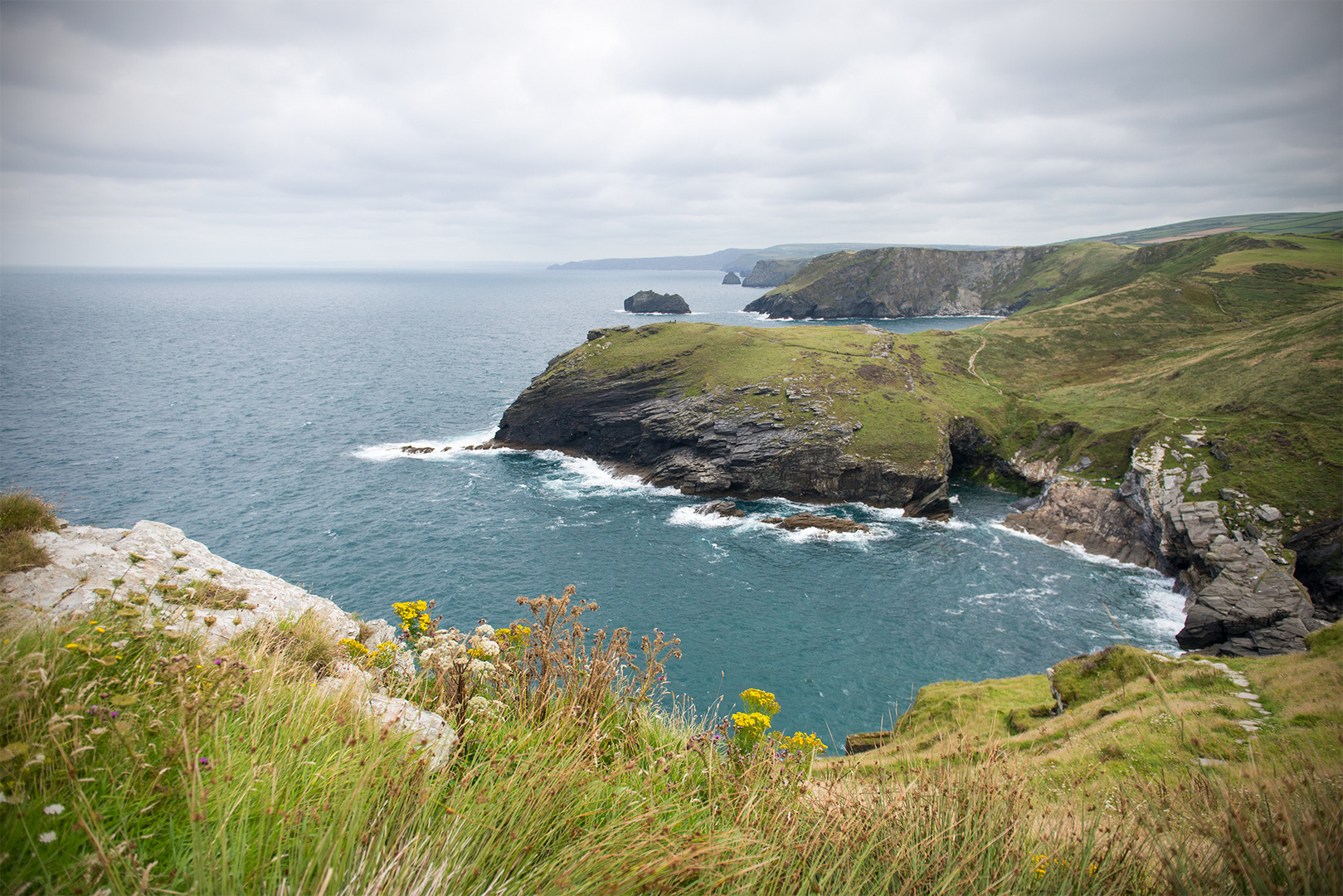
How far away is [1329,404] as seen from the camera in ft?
189

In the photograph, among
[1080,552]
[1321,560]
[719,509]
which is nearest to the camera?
[1321,560]

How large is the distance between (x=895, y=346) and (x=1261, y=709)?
8111 centimetres

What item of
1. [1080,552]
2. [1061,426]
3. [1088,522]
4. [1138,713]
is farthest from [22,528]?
[1061,426]

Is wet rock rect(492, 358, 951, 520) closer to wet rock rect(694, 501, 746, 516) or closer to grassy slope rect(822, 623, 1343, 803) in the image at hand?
wet rock rect(694, 501, 746, 516)

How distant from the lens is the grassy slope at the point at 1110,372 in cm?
5566

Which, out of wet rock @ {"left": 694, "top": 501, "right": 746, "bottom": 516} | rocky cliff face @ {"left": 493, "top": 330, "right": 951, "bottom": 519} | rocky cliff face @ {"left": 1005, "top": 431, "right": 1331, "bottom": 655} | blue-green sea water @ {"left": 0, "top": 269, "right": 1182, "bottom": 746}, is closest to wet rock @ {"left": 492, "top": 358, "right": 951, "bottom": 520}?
rocky cliff face @ {"left": 493, "top": 330, "right": 951, "bottom": 519}

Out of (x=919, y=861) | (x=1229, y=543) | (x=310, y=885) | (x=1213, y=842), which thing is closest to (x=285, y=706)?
(x=310, y=885)

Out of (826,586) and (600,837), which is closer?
(600,837)

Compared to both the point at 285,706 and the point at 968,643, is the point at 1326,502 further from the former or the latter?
the point at 285,706

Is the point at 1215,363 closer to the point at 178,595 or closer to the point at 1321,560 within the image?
the point at 1321,560

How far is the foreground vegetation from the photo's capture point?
320 cm

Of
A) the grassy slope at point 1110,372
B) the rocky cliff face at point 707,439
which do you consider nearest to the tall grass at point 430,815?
the rocky cliff face at point 707,439

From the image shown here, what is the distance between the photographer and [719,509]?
5997 centimetres

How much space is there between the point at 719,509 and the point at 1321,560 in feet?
149
